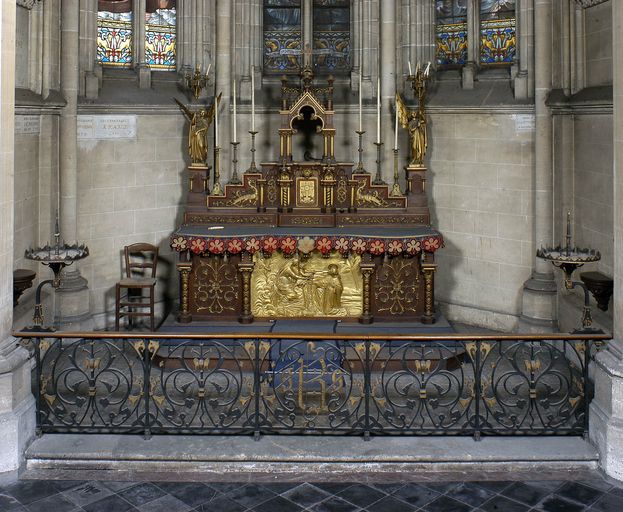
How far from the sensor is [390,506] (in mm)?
6562

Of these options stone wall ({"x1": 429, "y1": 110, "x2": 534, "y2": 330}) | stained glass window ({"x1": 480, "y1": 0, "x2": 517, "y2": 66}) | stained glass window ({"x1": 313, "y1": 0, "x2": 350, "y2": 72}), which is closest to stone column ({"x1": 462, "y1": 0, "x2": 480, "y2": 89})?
stained glass window ({"x1": 480, "y1": 0, "x2": 517, "y2": 66})

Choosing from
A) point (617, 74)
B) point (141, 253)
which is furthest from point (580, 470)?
point (141, 253)

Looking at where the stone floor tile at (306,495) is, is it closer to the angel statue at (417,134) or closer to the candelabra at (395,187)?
the candelabra at (395,187)

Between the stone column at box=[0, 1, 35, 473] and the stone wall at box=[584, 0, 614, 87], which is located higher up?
the stone wall at box=[584, 0, 614, 87]

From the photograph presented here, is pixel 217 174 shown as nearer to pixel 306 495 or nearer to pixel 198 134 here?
pixel 198 134

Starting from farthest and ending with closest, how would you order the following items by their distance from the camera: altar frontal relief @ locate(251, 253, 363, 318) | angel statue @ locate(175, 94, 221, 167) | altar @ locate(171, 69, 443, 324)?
angel statue @ locate(175, 94, 221, 167), altar frontal relief @ locate(251, 253, 363, 318), altar @ locate(171, 69, 443, 324)

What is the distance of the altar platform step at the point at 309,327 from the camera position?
1147 centimetres

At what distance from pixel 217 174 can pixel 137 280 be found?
1951 millimetres

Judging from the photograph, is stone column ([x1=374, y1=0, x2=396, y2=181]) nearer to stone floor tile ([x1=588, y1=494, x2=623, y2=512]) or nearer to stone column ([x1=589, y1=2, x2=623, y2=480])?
stone column ([x1=589, y1=2, x2=623, y2=480])

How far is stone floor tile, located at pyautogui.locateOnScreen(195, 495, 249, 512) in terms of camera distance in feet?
21.3

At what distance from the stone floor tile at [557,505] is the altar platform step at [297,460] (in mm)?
476

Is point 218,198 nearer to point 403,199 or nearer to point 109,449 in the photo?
point 403,199

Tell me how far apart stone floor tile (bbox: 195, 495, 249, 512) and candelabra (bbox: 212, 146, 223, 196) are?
651 centimetres

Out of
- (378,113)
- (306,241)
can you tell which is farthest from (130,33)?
(306,241)
